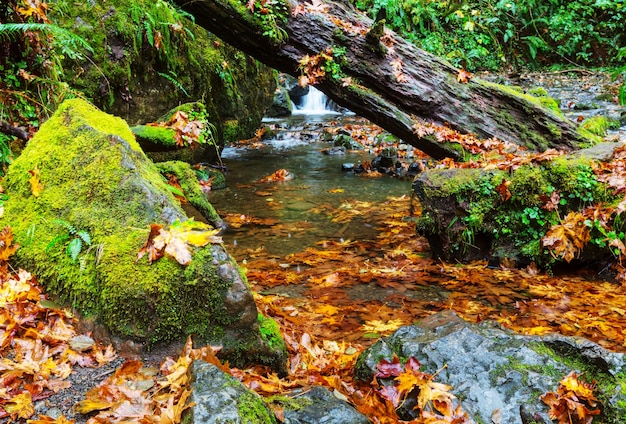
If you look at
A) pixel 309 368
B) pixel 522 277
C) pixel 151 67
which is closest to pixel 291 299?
pixel 309 368

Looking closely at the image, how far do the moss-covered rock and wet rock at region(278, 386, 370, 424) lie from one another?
5063mm

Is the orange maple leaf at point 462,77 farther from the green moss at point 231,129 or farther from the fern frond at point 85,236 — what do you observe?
the fern frond at point 85,236

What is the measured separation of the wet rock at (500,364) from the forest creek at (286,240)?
1cm

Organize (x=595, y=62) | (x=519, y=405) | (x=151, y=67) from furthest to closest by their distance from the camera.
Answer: (x=595, y=62) < (x=151, y=67) < (x=519, y=405)

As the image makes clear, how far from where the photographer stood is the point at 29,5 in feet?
14.6

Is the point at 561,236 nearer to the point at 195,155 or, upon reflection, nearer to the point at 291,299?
the point at 291,299

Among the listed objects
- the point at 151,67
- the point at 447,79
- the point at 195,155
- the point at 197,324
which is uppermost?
the point at 447,79

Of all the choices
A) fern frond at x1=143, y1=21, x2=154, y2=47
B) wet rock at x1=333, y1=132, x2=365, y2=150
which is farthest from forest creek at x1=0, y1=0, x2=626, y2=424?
wet rock at x1=333, y1=132, x2=365, y2=150

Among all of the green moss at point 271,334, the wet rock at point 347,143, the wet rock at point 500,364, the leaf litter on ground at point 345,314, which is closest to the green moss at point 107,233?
the leaf litter on ground at point 345,314

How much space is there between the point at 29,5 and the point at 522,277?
550 centimetres

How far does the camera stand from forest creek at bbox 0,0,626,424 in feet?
7.27

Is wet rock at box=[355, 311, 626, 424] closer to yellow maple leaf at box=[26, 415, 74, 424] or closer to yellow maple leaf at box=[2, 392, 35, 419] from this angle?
yellow maple leaf at box=[26, 415, 74, 424]

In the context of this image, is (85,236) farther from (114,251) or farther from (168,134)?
(168,134)

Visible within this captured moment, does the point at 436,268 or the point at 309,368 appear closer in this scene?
the point at 309,368
